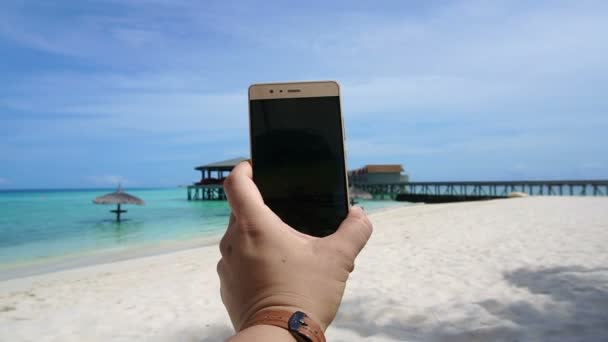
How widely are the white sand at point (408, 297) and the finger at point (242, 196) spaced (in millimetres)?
2887

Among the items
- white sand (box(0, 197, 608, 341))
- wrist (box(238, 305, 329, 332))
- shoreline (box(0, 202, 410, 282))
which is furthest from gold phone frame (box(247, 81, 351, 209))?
shoreline (box(0, 202, 410, 282))

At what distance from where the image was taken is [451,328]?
3.65 meters

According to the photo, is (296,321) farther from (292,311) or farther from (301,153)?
(301,153)

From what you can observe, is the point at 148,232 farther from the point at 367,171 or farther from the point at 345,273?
the point at 367,171

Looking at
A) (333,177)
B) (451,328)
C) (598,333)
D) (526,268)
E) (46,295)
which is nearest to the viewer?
(333,177)

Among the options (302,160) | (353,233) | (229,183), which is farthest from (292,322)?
(302,160)

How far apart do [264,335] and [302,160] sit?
3.39 feet

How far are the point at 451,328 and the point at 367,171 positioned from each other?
46.4m

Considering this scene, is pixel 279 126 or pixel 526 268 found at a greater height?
pixel 279 126

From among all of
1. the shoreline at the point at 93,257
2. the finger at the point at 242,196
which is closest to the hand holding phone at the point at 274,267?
the finger at the point at 242,196

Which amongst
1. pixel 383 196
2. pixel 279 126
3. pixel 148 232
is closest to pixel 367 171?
pixel 383 196

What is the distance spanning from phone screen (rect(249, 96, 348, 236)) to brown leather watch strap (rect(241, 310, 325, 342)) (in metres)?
0.67

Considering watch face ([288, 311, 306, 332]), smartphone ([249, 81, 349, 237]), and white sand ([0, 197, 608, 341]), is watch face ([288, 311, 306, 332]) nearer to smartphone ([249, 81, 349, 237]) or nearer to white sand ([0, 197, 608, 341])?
smartphone ([249, 81, 349, 237])

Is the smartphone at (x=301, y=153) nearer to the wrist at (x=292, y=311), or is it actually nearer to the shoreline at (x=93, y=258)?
the wrist at (x=292, y=311)
